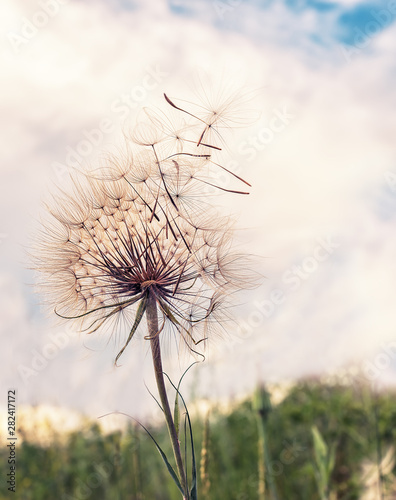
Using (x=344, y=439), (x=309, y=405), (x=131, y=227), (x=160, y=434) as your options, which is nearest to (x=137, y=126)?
(x=131, y=227)

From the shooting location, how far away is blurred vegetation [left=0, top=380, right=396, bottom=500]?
4.62 meters

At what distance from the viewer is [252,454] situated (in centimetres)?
611

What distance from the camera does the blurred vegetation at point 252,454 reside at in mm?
4621

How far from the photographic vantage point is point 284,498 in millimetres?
5094

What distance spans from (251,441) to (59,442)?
7.27 ft

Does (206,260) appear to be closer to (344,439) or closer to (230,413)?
(344,439)

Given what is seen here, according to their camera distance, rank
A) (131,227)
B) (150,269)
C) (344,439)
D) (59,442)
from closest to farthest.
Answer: (150,269)
(131,227)
(344,439)
(59,442)

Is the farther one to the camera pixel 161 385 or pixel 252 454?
pixel 252 454

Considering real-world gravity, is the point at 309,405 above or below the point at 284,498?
above

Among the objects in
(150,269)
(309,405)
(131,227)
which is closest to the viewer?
(150,269)

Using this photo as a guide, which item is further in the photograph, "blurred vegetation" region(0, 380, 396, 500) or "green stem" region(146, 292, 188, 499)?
"blurred vegetation" region(0, 380, 396, 500)

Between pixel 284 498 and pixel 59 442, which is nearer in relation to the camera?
pixel 284 498

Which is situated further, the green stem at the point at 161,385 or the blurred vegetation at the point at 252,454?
the blurred vegetation at the point at 252,454

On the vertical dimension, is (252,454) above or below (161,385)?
below
